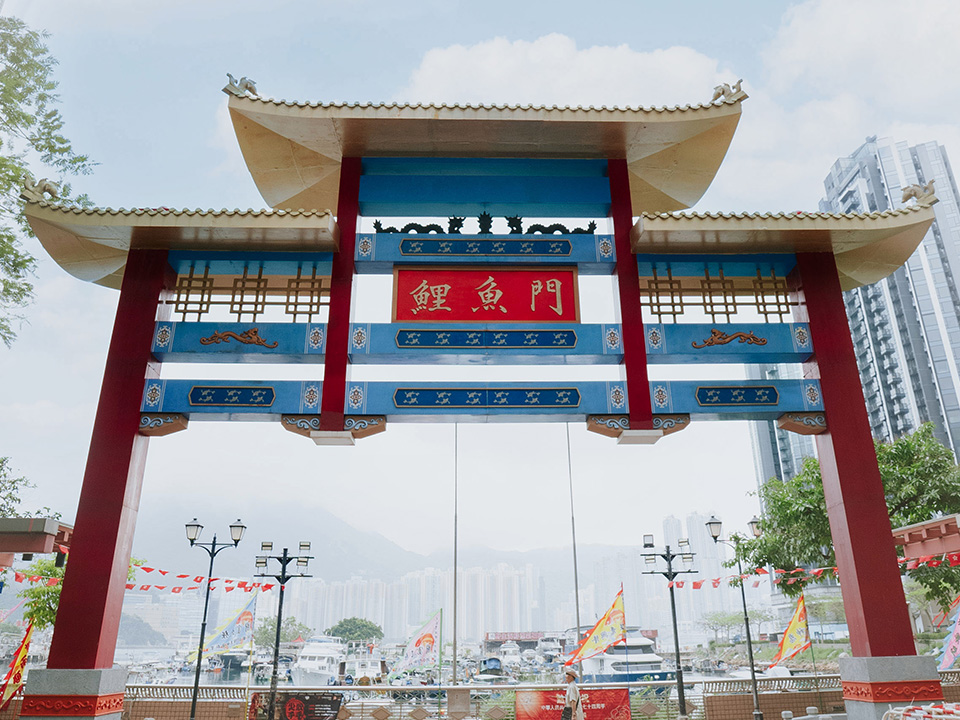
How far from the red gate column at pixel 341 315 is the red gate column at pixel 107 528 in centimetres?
195

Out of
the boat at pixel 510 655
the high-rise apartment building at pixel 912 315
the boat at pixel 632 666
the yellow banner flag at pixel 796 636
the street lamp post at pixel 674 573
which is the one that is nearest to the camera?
the street lamp post at pixel 674 573

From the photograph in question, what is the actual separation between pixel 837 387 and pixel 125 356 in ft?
25.4

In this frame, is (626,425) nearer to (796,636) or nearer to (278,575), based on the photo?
(796,636)

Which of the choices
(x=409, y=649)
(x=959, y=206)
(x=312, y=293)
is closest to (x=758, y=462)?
(x=959, y=206)

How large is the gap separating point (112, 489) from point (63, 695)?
6.06 feet

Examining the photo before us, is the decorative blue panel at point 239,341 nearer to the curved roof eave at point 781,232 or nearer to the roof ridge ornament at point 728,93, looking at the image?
the curved roof eave at point 781,232

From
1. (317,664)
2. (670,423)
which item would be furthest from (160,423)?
(317,664)

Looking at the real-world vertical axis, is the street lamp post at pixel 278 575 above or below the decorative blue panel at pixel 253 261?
below

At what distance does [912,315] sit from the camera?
51.7 m

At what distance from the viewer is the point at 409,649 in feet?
37.2

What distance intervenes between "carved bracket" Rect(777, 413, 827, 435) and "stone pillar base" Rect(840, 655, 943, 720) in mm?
2282

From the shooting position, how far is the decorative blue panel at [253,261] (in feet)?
24.8

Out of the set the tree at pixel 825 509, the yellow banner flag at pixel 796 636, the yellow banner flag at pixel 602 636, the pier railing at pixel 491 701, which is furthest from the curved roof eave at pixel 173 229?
the tree at pixel 825 509

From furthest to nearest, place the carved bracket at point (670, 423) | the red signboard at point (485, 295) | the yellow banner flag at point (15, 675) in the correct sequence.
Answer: the yellow banner flag at point (15, 675) → the red signboard at point (485, 295) → the carved bracket at point (670, 423)
